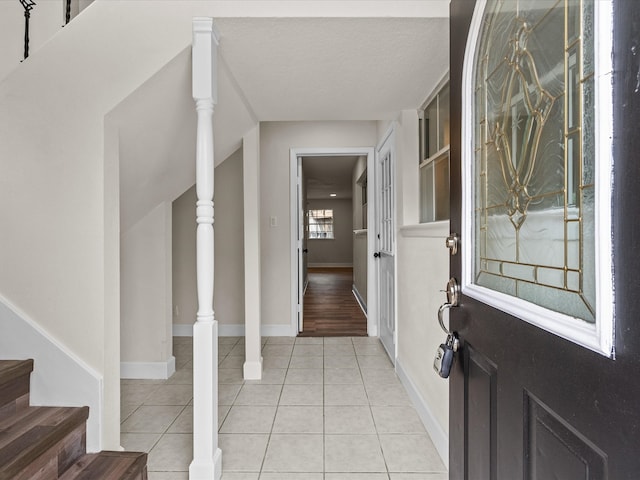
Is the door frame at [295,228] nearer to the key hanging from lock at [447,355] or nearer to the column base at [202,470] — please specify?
the column base at [202,470]

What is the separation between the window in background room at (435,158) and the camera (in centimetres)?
211

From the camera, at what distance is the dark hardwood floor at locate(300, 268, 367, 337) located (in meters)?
4.02

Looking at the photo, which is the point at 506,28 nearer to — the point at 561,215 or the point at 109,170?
the point at 561,215

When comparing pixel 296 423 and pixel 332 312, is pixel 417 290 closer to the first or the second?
pixel 296 423

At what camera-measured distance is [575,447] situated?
56 cm

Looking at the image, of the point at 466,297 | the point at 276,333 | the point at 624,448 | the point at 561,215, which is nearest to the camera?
the point at 624,448

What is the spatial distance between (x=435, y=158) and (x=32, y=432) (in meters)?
2.30

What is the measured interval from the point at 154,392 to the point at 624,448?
8.77 feet

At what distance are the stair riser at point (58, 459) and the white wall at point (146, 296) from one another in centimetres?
132

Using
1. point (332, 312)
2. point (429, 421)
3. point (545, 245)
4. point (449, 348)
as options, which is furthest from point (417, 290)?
point (332, 312)

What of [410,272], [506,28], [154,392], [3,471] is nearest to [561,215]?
[506,28]

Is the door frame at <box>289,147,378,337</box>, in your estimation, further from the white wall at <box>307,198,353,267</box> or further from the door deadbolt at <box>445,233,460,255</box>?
the white wall at <box>307,198,353,267</box>

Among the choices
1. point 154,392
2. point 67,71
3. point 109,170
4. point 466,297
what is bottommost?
point 154,392

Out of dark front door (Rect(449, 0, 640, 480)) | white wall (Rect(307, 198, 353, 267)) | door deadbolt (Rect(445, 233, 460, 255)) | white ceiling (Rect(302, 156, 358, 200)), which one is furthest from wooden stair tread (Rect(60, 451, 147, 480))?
white wall (Rect(307, 198, 353, 267))
